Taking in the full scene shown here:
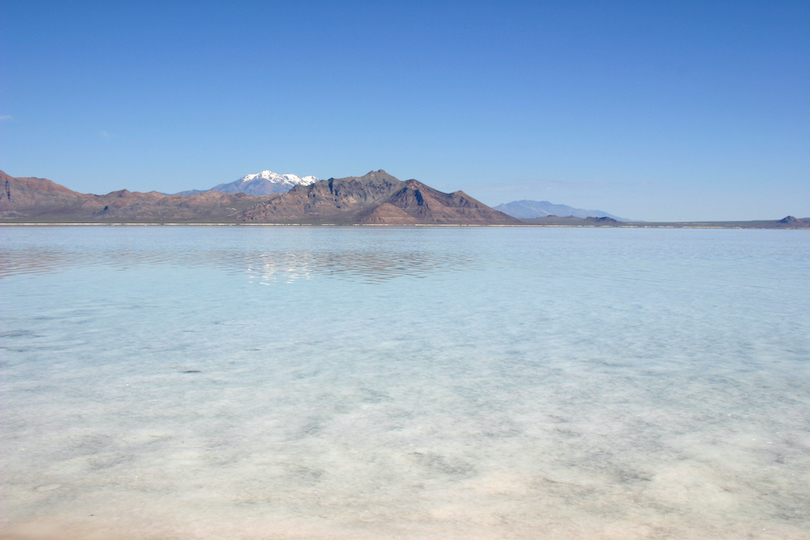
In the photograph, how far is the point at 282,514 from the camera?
4.79 meters

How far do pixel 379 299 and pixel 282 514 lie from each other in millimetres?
14318

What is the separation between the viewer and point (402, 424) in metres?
7.08

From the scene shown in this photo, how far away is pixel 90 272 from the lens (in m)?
27.4

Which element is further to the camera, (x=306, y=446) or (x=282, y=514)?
(x=306, y=446)

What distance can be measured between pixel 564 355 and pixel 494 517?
6786 mm

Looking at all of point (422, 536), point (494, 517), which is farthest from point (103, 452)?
point (494, 517)

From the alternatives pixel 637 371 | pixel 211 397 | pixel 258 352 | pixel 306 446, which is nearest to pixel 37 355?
pixel 258 352

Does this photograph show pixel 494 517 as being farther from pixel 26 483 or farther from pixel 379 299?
pixel 379 299

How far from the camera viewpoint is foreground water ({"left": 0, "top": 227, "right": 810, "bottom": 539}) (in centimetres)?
483

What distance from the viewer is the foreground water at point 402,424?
483 centimetres

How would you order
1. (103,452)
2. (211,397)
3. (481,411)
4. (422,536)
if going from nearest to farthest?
(422,536) < (103,452) < (481,411) < (211,397)

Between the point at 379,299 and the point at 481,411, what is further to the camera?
the point at 379,299

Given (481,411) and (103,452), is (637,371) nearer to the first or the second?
(481,411)

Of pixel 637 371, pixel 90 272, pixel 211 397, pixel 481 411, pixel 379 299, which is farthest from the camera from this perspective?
pixel 90 272
